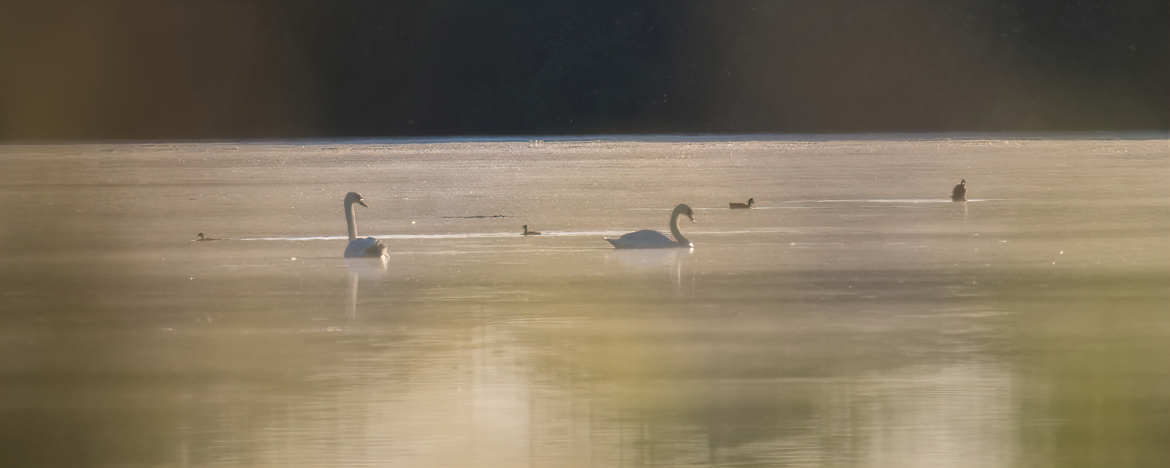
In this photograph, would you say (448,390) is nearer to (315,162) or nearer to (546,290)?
(546,290)

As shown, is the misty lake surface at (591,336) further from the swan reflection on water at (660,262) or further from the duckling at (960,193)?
the duckling at (960,193)

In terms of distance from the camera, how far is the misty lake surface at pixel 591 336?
707 cm

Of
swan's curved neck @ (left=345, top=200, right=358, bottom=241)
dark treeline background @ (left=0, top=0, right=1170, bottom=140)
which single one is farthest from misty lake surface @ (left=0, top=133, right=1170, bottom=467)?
dark treeline background @ (left=0, top=0, right=1170, bottom=140)

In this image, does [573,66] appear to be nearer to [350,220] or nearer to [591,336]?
[350,220]

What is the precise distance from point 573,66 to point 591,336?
70.8m

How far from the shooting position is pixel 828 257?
46.8 feet

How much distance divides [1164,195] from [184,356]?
1455 cm

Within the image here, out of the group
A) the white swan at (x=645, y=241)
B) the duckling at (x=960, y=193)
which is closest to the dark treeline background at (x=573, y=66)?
the duckling at (x=960, y=193)

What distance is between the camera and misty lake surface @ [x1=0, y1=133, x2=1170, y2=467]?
23.2 ft

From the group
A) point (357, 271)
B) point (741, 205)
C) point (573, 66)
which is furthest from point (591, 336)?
point (573, 66)

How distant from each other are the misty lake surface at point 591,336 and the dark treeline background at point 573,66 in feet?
181

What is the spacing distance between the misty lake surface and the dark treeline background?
5519 centimetres

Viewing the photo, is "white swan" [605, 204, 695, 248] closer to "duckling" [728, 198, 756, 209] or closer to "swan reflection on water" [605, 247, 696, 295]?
"swan reflection on water" [605, 247, 696, 295]

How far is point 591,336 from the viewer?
386 inches
